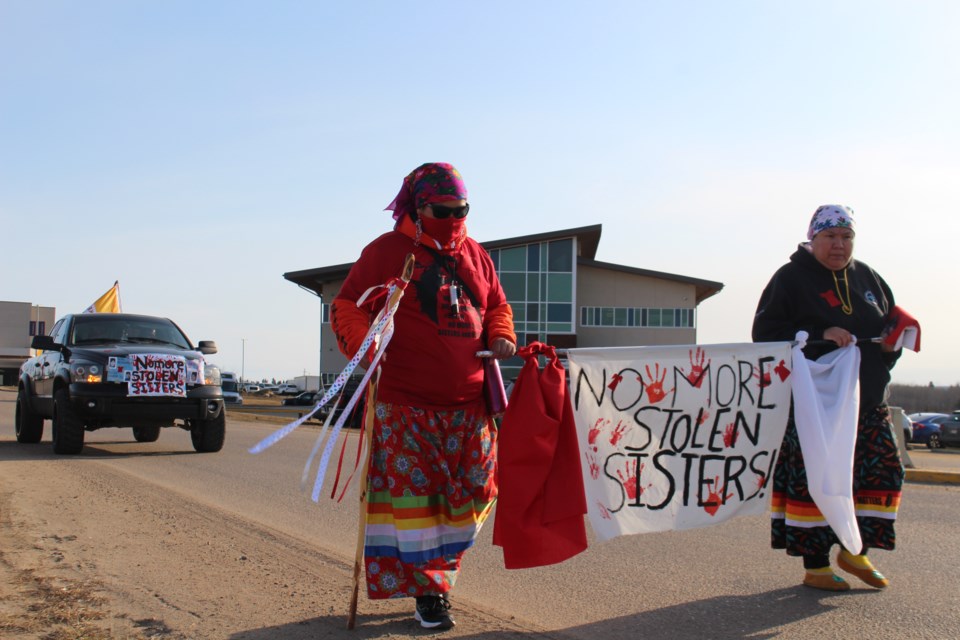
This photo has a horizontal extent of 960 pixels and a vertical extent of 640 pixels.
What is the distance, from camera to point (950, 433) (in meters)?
34.2

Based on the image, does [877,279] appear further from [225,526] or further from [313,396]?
[313,396]

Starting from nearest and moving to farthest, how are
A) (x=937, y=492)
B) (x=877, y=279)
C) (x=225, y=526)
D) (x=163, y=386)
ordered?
(x=877, y=279) < (x=225, y=526) < (x=937, y=492) < (x=163, y=386)

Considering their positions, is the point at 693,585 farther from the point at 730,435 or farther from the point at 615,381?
the point at 615,381

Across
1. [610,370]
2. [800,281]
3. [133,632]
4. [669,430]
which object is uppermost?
[800,281]

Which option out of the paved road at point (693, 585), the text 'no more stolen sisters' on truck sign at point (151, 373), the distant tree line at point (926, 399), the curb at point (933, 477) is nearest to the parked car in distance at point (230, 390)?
the text 'no more stolen sisters' on truck sign at point (151, 373)

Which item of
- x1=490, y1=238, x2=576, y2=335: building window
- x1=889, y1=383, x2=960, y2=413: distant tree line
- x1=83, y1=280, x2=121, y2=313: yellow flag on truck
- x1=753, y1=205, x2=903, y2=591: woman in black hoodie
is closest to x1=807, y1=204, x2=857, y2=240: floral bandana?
x1=753, y1=205, x2=903, y2=591: woman in black hoodie

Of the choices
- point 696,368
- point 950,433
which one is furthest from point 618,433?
point 950,433

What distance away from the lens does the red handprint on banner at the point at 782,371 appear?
5.02 meters

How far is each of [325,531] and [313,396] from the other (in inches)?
1964

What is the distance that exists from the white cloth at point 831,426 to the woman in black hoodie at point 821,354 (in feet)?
0.35

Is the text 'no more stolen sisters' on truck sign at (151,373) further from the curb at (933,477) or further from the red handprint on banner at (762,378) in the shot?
the curb at (933,477)

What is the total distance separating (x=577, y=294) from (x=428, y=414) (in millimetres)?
53531

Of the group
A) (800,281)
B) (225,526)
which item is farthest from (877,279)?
(225,526)

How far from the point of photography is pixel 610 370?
4.85 metres
